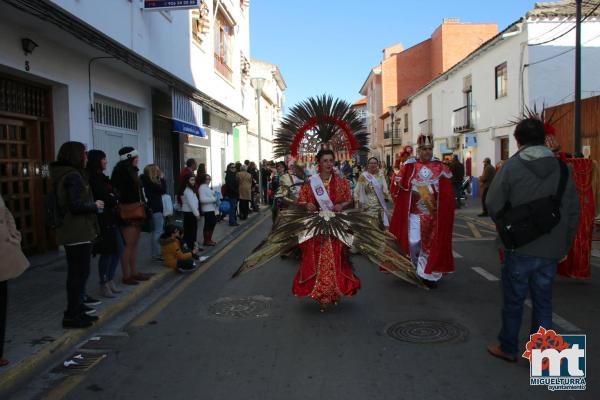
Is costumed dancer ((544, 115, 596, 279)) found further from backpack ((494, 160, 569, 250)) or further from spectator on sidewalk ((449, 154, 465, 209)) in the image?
spectator on sidewalk ((449, 154, 465, 209))

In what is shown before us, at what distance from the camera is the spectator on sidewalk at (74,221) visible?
5.17 metres

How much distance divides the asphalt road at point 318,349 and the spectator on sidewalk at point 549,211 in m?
0.51

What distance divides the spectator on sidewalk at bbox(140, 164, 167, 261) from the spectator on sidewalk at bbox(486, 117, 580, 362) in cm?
538

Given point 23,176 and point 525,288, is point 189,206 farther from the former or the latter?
point 525,288

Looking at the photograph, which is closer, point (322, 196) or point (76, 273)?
point (76, 273)

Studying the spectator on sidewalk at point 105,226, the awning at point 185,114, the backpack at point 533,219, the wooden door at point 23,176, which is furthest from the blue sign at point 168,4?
the backpack at point 533,219

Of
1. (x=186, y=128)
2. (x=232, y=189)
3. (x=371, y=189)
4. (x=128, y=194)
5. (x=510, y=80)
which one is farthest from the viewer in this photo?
(x=510, y=80)

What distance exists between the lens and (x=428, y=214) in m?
6.83

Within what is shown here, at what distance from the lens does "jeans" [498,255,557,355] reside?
3922 millimetres

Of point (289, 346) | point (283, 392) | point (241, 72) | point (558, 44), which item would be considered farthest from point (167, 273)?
point (241, 72)

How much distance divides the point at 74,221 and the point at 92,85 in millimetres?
6277

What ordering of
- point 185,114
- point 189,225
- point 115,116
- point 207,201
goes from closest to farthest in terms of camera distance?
point 189,225 → point 207,201 → point 115,116 → point 185,114

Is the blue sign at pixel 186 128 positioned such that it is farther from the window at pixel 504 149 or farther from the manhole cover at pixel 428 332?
the window at pixel 504 149

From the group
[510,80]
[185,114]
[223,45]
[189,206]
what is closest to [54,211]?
[189,206]
